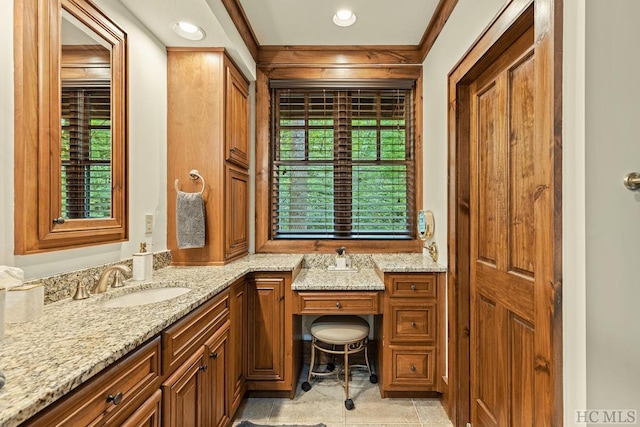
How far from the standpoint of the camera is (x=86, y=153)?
4.78 feet

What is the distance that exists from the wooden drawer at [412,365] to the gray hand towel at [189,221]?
1516 millimetres

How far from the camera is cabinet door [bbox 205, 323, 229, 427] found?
4.87ft

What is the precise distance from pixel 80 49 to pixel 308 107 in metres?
1.67

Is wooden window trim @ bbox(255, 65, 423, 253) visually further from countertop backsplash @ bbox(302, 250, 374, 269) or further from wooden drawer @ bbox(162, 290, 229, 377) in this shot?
wooden drawer @ bbox(162, 290, 229, 377)

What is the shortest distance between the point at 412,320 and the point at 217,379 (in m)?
1.27

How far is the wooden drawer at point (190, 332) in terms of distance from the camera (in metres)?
1.13

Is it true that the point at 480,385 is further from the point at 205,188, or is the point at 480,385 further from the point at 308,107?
the point at 308,107

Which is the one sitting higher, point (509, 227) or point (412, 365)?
point (509, 227)

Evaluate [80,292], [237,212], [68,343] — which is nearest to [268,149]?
[237,212]

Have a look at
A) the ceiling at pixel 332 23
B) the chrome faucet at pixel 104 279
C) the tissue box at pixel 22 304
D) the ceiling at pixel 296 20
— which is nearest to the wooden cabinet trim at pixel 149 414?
the tissue box at pixel 22 304

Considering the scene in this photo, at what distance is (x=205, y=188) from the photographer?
2123 millimetres

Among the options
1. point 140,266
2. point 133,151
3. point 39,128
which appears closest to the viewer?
point 39,128

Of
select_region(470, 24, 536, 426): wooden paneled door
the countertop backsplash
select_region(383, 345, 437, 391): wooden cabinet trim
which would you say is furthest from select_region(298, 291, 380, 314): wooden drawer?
select_region(470, 24, 536, 426): wooden paneled door

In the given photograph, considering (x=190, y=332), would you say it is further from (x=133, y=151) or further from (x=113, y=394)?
(x=133, y=151)
